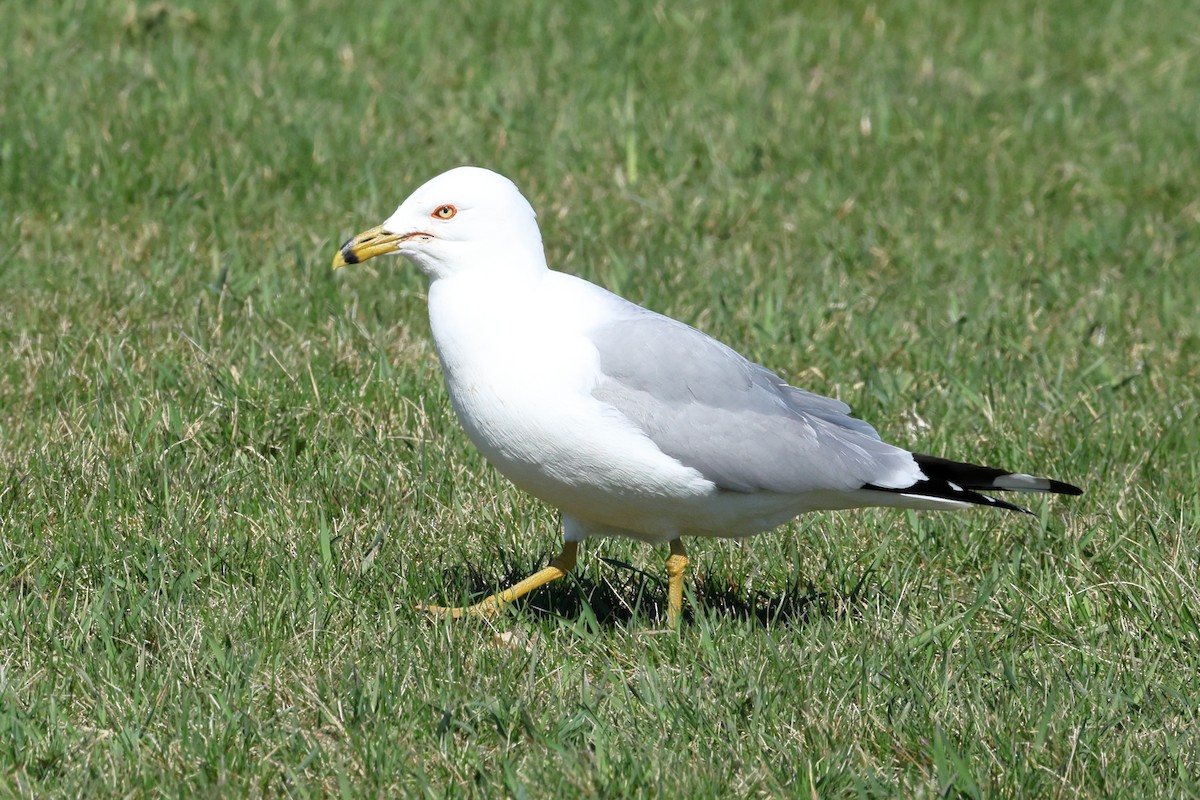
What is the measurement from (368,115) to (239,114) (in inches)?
26.1

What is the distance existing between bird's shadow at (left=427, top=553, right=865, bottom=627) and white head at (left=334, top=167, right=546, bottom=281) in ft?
3.05

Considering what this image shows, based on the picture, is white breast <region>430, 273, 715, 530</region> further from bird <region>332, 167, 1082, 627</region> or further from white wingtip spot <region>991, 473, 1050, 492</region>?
white wingtip spot <region>991, 473, 1050, 492</region>

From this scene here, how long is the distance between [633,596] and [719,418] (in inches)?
32.0

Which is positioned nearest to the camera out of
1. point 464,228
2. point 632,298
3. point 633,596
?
point 464,228

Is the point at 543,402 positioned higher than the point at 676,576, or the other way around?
the point at 543,402

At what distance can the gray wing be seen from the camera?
13.7 feet

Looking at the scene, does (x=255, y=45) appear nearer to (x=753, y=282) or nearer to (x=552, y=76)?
(x=552, y=76)

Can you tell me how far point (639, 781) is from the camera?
3.53 metres

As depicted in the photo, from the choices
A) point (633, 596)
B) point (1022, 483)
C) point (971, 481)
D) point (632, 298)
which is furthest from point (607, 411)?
point (632, 298)

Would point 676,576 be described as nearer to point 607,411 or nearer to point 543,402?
point 607,411

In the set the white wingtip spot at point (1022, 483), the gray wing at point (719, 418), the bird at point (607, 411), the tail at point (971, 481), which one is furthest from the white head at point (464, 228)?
the white wingtip spot at point (1022, 483)

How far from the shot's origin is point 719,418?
4285 mm

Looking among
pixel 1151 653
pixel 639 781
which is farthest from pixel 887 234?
pixel 639 781

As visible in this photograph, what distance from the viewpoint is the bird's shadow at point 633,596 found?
4.59 metres
